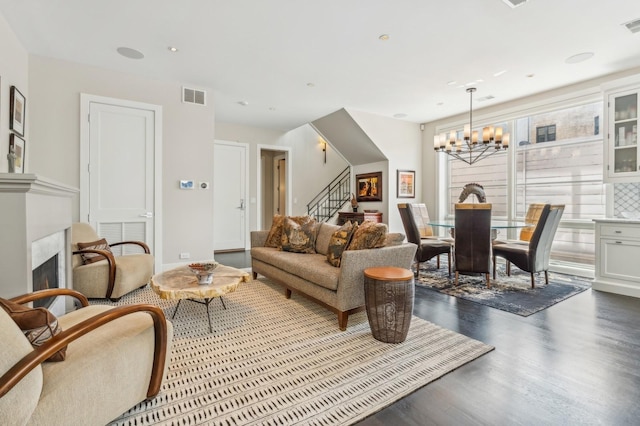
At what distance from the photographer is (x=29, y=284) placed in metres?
1.62

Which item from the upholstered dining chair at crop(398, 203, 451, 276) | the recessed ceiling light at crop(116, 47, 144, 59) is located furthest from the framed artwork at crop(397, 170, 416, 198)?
the recessed ceiling light at crop(116, 47, 144, 59)

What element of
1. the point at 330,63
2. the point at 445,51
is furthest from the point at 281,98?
the point at 445,51

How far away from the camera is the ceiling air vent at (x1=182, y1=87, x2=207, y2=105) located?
184 inches

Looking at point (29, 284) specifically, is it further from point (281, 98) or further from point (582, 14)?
point (582, 14)

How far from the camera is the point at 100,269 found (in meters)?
3.20

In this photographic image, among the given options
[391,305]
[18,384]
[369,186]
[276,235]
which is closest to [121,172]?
[276,235]

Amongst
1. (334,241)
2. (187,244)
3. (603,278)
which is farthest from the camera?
(187,244)

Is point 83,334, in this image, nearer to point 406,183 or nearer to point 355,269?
point 355,269

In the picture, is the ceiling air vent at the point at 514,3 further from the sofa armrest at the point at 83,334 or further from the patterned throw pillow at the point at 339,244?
the sofa armrest at the point at 83,334

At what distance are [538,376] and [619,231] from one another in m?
2.98

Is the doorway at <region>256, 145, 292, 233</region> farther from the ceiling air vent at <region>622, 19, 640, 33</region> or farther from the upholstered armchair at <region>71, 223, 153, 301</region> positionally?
the ceiling air vent at <region>622, 19, 640, 33</region>

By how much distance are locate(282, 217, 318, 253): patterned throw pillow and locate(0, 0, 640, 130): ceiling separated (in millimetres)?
2107

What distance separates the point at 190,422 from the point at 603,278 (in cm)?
480

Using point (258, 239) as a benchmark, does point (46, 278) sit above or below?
below
